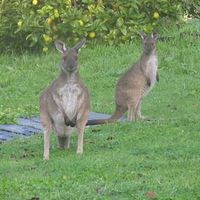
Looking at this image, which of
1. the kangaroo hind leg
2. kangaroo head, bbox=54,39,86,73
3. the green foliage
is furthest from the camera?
the green foliage

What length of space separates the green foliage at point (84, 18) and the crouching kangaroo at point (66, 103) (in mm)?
6597

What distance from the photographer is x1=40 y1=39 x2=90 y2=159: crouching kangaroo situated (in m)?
6.16

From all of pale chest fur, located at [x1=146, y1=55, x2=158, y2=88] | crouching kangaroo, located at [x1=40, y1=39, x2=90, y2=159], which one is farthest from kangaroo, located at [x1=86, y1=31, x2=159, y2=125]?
crouching kangaroo, located at [x1=40, y1=39, x2=90, y2=159]

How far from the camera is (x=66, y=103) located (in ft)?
20.3

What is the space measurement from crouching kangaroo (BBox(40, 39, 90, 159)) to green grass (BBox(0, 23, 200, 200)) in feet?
1.08

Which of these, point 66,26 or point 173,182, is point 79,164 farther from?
point 66,26

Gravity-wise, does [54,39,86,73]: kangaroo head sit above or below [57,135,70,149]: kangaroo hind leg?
above

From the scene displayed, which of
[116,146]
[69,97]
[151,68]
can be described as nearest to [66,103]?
[69,97]

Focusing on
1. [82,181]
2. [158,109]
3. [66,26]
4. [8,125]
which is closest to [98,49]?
[66,26]

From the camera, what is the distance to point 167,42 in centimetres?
1311

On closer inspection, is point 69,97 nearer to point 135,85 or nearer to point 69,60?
point 69,60

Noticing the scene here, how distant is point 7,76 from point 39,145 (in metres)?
5.61

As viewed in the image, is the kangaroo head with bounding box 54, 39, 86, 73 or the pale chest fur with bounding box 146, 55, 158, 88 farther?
the pale chest fur with bounding box 146, 55, 158, 88

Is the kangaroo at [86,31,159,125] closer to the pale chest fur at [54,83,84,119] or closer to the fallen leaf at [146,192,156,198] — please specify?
the pale chest fur at [54,83,84,119]
